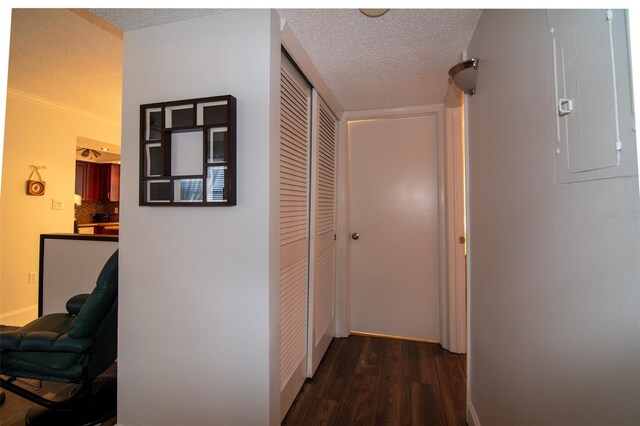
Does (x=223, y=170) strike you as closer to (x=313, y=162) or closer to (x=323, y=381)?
(x=313, y=162)

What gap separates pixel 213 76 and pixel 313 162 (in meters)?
0.93

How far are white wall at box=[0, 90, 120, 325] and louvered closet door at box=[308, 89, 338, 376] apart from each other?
2986 millimetres

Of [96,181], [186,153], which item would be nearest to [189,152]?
[186,153]

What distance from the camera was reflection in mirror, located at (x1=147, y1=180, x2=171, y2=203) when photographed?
4.65 ft

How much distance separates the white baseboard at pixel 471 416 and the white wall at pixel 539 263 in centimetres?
5

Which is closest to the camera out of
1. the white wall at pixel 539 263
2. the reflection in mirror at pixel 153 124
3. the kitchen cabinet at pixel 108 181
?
the white wall at pixel 539 263

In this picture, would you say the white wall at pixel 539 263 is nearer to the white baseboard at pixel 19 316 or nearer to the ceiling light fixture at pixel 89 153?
the white baseboard at pixel 19 316

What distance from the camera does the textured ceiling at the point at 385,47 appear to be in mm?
1443

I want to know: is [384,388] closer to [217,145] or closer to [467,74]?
[217,145]

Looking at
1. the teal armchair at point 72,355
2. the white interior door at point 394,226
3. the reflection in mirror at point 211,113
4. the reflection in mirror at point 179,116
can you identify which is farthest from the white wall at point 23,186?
the white interior door at point 394,226

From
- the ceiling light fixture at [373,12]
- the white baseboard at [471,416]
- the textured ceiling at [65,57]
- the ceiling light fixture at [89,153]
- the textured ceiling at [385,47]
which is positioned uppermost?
the textured ceiling at [65,57]

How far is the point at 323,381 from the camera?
6.84ft

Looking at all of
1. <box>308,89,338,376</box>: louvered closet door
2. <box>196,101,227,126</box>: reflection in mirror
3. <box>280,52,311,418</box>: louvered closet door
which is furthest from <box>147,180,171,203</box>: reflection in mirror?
<box>308,89,338,376</box>: louvered closet door
